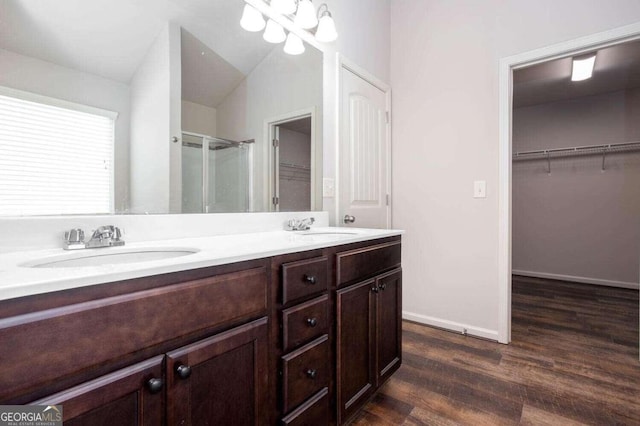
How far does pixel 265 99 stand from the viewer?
5.61ft

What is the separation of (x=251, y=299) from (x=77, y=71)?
3.11 ft

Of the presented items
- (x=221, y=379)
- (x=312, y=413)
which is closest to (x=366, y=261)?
(x=312, y=413)

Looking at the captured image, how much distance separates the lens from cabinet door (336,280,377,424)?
1.23 metres

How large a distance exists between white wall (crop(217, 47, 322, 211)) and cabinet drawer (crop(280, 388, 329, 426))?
895 millimetres

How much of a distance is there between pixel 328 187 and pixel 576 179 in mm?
3465

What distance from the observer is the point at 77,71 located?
1.07 metres

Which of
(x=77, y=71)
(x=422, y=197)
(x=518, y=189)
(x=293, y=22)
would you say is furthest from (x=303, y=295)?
(x=518, y=189)

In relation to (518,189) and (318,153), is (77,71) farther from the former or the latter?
(518,189)

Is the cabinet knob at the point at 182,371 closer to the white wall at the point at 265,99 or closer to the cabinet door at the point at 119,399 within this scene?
the cabinet door at the point at 119,399

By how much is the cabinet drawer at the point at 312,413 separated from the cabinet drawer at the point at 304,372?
0.8 inches

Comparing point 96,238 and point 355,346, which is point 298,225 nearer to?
point 355,346

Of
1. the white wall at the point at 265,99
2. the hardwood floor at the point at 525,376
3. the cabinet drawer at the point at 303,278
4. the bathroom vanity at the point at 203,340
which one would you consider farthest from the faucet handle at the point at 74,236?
the hardwood floor at the point at 525,376

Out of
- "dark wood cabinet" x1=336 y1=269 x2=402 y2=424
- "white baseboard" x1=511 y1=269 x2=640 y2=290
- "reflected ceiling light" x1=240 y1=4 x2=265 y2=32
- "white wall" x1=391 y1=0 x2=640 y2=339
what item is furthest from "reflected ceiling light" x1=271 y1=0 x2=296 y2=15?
"white baseboard" x1=511 y1=269 x2=640 y2=290

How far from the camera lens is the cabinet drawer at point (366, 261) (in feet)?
4.08
